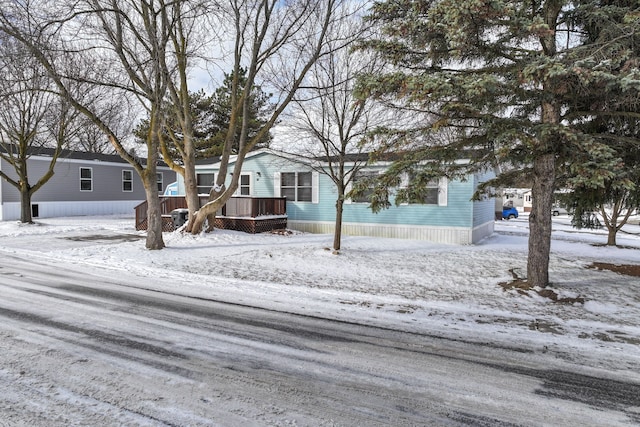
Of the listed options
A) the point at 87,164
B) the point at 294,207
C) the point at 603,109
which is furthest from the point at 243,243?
the point at 87,164

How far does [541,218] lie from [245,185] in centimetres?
1321

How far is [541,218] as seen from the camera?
265 inches

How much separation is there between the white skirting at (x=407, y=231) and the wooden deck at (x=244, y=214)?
980mm

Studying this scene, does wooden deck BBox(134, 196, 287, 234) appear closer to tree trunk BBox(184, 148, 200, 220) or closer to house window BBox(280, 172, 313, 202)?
house window BBox(280, 172, 313, 202)

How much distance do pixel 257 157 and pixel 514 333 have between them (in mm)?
14209

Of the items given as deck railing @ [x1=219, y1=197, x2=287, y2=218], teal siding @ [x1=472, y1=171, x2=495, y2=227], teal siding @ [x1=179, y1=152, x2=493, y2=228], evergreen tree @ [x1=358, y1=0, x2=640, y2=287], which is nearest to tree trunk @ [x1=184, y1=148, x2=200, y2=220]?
deck railing @ [x1=219, y1=197, x2=287, y2=218]

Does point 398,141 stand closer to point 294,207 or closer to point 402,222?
point 402,222

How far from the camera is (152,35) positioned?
9.32 metres

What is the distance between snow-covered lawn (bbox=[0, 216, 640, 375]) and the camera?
15.9 feet

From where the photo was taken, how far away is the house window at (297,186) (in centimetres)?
1647

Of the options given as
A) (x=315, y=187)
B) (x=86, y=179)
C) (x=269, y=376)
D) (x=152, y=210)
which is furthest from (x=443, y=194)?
(x=86, y=179)

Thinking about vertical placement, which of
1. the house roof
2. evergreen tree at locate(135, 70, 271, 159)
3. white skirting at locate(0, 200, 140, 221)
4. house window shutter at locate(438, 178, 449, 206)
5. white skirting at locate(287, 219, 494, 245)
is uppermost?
evergreen tree at locate(135, 70, 271, 159)

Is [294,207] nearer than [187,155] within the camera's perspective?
No

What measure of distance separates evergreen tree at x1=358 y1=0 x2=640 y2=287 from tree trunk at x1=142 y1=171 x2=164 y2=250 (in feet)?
22.4
